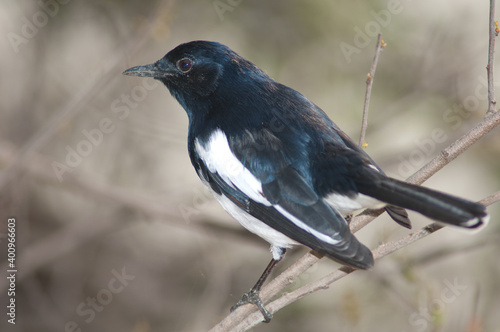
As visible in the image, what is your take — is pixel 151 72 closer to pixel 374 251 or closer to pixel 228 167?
pixel 228 167

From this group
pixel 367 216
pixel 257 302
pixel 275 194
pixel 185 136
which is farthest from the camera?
pixel 185 136

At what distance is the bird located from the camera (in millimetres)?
2615

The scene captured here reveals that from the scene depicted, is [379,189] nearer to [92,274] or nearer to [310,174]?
[310,174]

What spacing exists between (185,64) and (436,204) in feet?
5.24

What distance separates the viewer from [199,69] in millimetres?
3332

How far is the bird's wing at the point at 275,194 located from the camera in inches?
104

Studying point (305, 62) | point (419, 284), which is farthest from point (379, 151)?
point (419, 284)

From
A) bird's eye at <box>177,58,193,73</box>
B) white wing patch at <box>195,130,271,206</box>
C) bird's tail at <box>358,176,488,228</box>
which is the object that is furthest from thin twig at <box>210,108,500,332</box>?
bird's eye at <box>177,58,193,73</box>

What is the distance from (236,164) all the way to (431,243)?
3521mm

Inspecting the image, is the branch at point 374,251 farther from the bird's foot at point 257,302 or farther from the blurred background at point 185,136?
the blurred background at point 185,136

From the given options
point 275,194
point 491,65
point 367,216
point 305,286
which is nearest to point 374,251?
point 367,216

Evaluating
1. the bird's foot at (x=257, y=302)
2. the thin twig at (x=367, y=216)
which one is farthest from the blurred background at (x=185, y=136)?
the thin twig at (x=367, y=216)

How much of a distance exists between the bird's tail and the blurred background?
8.30ft

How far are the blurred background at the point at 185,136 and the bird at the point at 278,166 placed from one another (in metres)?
1.93
